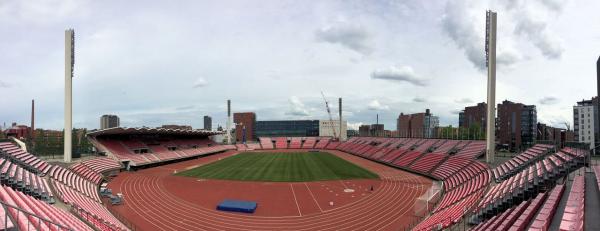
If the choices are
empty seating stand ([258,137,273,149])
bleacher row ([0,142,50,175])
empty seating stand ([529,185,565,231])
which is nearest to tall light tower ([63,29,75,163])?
bleacher row ([0,142,50,175])

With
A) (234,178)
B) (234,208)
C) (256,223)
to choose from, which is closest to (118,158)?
(234,178)

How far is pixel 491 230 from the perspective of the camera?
1278 centimetres

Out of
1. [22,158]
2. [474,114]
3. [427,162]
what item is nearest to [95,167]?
[22,158]

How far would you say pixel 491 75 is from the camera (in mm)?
35312

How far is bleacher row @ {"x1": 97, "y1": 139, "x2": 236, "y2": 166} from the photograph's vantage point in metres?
49.9

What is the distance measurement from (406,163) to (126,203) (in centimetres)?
3745

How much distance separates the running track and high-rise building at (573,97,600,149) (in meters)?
73.8

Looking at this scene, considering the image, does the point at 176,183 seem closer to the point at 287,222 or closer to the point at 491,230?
the point at 287,222

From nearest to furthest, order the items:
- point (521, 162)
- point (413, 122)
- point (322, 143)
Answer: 1. point (521, 162)
2. point (322, 143)
3. point (413, 122)

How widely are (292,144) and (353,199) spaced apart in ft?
236

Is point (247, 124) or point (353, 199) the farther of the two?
point (247, 124)

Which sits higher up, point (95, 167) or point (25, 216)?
point (25, 216)

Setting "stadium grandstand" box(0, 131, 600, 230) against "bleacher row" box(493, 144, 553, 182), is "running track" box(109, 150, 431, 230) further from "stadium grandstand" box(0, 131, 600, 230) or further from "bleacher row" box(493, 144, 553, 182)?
"bleacher row" box(493, 144, 553, 182)

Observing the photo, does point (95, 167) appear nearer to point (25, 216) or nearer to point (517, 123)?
point (25, 216)
